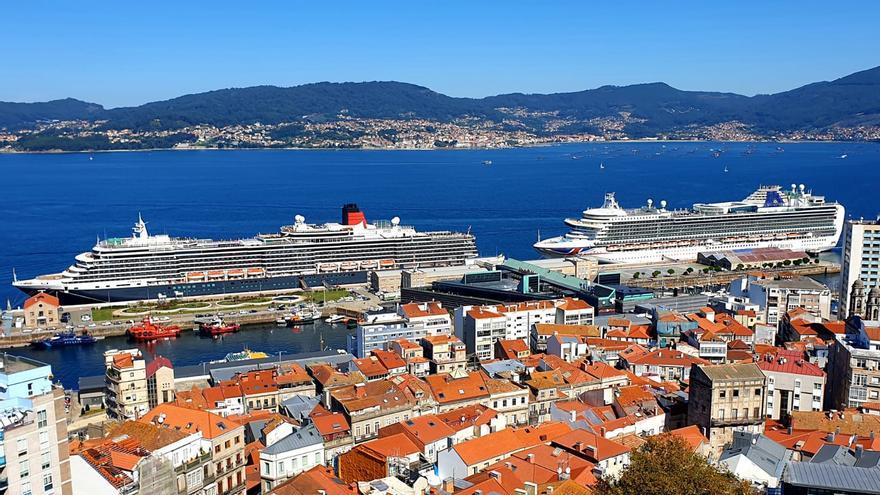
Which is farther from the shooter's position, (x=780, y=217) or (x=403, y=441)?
(x=780, y=217)

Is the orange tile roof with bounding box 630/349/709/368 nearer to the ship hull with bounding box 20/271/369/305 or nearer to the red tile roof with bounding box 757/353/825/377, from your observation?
the red tile roof with bounding box 757/353/825/377

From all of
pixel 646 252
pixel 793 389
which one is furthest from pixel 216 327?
pixel 646 252

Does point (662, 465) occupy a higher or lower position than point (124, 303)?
higher

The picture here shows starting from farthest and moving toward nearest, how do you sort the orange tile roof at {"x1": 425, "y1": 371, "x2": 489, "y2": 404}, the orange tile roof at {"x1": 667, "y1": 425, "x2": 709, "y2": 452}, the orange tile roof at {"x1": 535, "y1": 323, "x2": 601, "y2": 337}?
the orange tile roof at {"x1": 535, "y1": 323, "x2": 601, "y2": 337}, the orange tile roof at {"x1": 425, "y1": 371, "x2": 489, "y2": 404}, the orange tile roof at {"x1": 667, "y1": 425, "x2": 709, "y2": 452}

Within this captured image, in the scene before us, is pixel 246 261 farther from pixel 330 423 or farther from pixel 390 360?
pixel 330 423

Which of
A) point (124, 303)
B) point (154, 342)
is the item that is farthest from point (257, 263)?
point (154, 342)

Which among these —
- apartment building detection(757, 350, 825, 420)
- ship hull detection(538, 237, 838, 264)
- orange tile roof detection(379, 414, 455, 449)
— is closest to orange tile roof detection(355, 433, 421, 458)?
orange tile roof detection(379, 414, 455, 449)

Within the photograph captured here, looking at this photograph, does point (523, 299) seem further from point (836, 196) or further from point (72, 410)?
point (836, 196)
